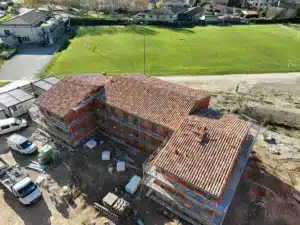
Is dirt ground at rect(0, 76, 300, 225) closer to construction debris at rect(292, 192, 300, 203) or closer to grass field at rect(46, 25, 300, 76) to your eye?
construction debris at rect(292, 192, 300, 203)

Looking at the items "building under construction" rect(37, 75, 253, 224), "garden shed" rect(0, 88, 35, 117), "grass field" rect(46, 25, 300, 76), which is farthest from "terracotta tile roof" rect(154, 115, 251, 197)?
"grass field" rect(46, 25, 300, 76)

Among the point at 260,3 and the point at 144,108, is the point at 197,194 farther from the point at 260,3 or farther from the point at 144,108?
the point at 260,3

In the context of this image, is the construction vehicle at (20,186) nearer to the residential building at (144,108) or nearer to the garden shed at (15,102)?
the residential building at (144,108)

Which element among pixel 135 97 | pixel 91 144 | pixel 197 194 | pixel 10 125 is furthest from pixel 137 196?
pixel 10 125

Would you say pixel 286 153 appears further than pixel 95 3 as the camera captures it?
No

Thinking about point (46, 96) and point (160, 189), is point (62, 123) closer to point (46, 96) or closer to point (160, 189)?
point (46, 96)

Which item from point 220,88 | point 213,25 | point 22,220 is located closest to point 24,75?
point 22,220
